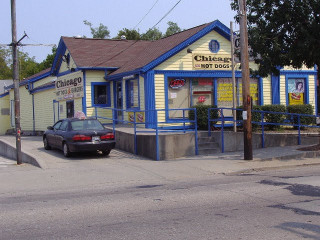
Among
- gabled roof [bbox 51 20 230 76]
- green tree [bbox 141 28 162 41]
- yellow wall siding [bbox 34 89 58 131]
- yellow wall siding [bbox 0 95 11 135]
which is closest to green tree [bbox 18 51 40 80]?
green tree [bbox 141 28 162 41]

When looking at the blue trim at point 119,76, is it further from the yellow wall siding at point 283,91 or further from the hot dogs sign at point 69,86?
the yellow wall siding at point 283,91

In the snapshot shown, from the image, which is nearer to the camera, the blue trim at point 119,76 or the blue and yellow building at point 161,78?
the blue trim at point 119,76

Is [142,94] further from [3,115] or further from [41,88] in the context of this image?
[3,115]

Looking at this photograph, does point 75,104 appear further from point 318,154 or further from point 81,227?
point 81,227

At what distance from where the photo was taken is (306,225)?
6324mm

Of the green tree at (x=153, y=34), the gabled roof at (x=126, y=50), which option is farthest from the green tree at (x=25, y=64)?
the gabled roof at (x=126, y=50)

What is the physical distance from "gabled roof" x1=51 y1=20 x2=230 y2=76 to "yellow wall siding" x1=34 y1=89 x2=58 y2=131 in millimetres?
2746

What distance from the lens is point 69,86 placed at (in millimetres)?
22609

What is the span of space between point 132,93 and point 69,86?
4.64 m

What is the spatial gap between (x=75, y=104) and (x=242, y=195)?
1514 cm

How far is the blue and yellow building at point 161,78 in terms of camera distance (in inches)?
739

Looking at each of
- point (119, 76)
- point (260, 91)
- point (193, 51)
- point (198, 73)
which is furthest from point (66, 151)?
point (260, 91)

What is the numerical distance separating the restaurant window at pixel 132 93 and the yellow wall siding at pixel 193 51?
5.04ft

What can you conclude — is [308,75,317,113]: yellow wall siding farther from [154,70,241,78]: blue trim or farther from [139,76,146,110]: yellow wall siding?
[139,76,146,110]: yellow wall siding
